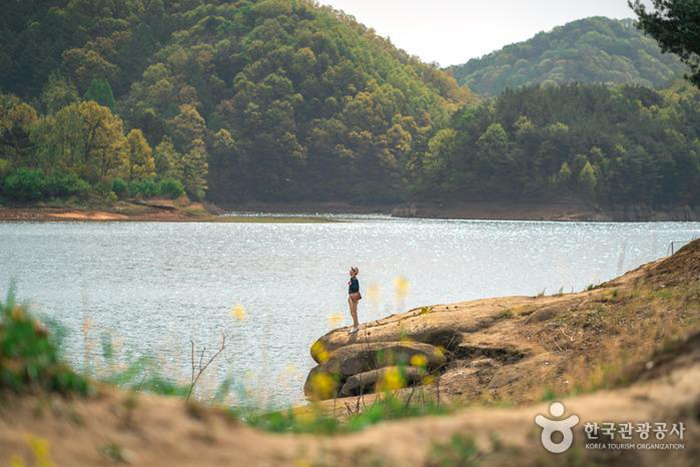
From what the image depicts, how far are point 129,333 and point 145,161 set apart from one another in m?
112

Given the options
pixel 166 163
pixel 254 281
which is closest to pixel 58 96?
pixel 166 163

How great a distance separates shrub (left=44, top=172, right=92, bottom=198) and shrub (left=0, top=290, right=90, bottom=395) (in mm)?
124265

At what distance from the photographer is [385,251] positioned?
88.6 metres

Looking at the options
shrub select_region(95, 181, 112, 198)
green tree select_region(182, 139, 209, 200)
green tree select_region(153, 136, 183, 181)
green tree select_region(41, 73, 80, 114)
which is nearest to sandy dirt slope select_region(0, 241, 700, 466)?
shrub select_region(95, 181, 112, 198)

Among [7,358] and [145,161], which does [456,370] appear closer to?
[7,358]

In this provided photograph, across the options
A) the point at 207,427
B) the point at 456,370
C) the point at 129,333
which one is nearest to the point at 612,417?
the point at 207,427

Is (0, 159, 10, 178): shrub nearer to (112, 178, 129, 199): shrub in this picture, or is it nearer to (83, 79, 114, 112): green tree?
(112, 178, 129, 199): shrub

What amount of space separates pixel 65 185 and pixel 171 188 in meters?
21.1

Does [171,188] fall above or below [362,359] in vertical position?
above

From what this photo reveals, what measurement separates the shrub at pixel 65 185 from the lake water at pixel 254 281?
356 inches

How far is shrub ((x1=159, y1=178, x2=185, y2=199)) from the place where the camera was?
142750 mm

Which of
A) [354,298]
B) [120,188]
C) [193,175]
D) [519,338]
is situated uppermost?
[193,175]

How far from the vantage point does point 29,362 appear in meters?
4.71

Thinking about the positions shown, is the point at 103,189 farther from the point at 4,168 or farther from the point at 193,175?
the point at 193,175
